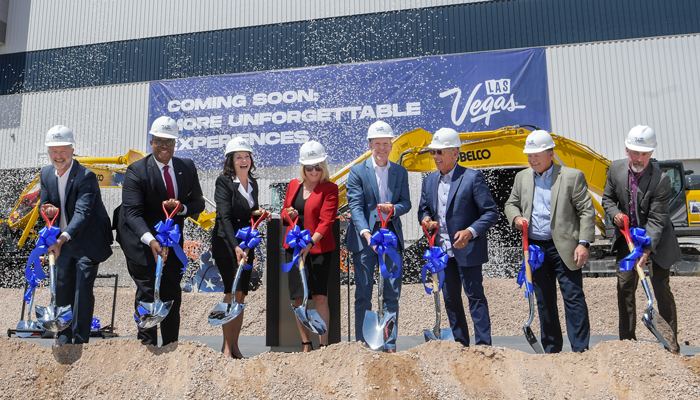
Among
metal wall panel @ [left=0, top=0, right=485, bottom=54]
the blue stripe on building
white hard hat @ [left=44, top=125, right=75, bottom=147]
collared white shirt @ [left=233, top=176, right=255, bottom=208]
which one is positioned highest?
metal wall panel @ [left=0, top=0, right=485, bottom=54]

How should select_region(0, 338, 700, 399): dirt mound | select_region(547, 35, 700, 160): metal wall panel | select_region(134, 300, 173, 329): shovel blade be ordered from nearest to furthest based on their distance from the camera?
select_region(0, 338, 700, 399): dirt mound < select_region(134, 300, 173, 329): shovel blade < select_region(547, 35, 700, 160): metal wall panel

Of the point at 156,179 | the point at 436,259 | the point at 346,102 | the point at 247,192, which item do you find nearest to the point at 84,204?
the point at 156,179

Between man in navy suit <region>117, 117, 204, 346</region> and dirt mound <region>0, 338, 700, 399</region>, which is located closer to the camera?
dirt mound <region>0, 338, 700, 399</region>

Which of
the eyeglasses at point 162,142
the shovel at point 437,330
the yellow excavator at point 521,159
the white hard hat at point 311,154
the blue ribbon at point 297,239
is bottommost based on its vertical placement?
the shovel at point 437,330

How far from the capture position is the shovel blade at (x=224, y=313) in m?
3.37

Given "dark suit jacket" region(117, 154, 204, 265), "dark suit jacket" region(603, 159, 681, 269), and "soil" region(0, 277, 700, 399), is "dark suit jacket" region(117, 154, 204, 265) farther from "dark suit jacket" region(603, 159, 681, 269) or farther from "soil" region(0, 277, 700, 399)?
"dark suit jacket" region(603, 159, 681, 269)

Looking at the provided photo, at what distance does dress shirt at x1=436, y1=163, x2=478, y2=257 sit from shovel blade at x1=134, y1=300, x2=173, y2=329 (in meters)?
1.91

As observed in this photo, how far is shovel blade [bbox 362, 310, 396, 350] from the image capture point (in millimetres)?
3180

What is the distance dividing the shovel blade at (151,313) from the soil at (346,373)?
0.14m

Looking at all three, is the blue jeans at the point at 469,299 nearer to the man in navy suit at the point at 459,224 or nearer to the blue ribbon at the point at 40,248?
the man in navy suit at the point at 459,224

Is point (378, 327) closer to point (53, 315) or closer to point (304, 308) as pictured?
point (304, 308)

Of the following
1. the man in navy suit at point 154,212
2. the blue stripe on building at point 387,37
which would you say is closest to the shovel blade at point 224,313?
the man in navy suit at point 154,212

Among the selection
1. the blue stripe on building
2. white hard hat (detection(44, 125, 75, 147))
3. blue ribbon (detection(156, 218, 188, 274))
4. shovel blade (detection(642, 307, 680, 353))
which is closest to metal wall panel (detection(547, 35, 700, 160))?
the blue stripe on building

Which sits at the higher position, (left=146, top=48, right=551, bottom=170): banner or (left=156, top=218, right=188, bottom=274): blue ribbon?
(left=146, top=48, right=551, bottom=170): banner
